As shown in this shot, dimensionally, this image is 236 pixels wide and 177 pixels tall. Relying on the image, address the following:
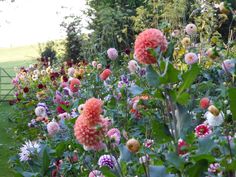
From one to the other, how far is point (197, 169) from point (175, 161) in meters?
0.05

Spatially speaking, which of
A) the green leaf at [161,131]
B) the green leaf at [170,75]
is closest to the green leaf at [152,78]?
the green leaf at [170,75]

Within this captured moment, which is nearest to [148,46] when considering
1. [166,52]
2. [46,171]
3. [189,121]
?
[166,52]

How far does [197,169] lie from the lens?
122 centimetres

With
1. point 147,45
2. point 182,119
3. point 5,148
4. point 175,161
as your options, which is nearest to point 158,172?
point 175,161

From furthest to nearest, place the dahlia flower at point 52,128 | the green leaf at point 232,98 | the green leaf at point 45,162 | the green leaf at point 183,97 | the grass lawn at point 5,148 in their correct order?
the grass lawn at point 5,148 < the dahlia flower at point 52,128 < the green leaf at point 45,162 < the green leaf at point 183,97 < the green leaf at point 232,98

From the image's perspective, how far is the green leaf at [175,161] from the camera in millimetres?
1222

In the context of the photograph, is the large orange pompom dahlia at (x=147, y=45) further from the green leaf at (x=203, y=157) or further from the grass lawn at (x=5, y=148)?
the grass lawn at (x=5, y=148)

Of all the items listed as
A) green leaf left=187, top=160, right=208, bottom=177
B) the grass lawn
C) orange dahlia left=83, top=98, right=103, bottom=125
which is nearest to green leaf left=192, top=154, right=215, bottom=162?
green leaf left=187, top=160, right=208, bottom=177

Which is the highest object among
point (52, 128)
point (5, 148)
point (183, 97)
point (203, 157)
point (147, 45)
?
point (147, 45)

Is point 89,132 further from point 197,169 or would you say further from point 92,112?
point 197,169

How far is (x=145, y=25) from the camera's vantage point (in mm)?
8125

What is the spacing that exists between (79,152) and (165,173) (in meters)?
1.42

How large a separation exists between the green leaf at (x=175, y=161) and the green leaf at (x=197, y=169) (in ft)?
0.07

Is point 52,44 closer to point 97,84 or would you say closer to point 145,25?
point 145,25
